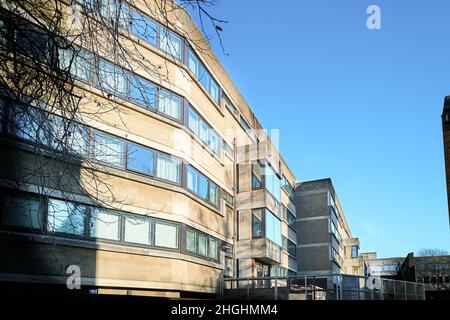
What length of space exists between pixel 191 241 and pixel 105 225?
17.3ft

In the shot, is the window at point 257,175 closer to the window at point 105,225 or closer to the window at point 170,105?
the window at point 170,105

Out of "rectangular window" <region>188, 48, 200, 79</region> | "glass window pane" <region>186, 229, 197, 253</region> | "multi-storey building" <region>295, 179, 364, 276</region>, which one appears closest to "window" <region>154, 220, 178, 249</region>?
"glass window pane" <region>186, 229, 197, 253</region>

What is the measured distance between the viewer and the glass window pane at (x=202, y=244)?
73.1 ft

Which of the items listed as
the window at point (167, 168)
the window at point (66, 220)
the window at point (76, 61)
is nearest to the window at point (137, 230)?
the window at point (66, 220)

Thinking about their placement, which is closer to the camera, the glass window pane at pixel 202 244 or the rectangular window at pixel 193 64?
the glass window pane at pixel 202 244

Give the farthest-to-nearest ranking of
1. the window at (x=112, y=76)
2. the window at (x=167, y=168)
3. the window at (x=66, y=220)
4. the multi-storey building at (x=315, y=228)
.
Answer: the multi-storey building at (x=315, y=228) → the window at (x=167, y=168) → the window at (x=66, y=220) → the window at (x=112, y=76)

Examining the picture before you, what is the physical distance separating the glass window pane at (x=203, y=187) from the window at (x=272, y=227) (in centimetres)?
686

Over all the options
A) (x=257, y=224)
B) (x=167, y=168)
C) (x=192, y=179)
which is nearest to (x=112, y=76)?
(x=167, y=168)

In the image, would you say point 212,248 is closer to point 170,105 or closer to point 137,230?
point 137,230

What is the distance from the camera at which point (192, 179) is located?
874 inches

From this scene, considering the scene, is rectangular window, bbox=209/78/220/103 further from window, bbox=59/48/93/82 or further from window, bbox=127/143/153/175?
window, bbox=59/48/93/82
